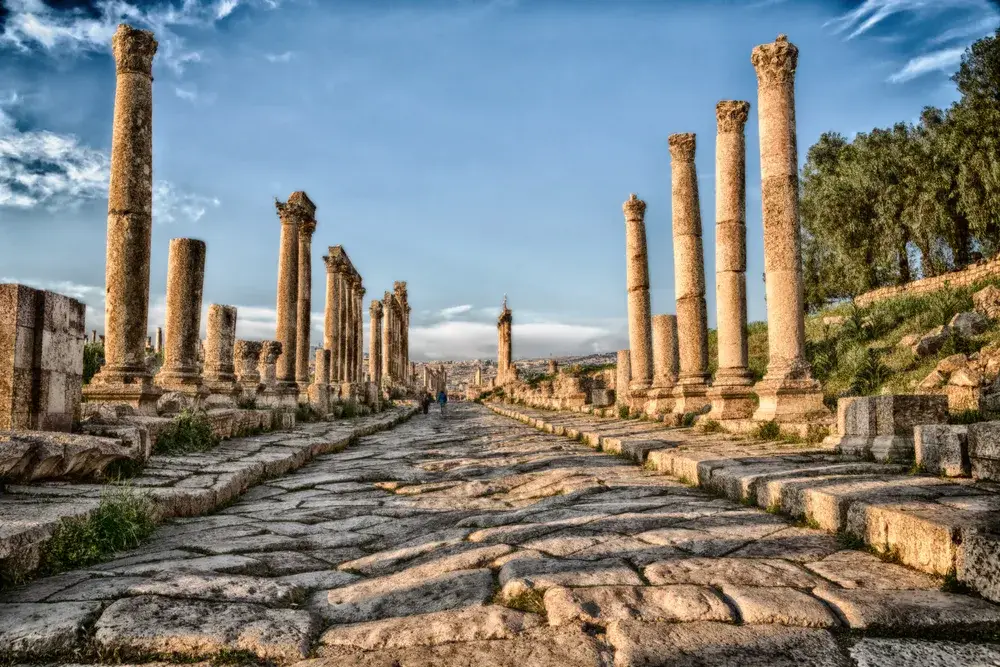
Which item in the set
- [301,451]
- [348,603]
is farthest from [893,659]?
[301,451]

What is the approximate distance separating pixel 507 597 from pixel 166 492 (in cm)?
303

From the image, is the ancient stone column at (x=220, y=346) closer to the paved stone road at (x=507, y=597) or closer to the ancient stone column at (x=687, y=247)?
the ancient stone column at (x=687, y=247)

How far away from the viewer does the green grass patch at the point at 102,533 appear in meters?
3.36

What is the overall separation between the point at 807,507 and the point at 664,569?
1522 millimetres

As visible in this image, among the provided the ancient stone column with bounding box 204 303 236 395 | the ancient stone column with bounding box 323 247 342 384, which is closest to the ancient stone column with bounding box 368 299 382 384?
the ancient stone column with bounding box 323 247 342 384

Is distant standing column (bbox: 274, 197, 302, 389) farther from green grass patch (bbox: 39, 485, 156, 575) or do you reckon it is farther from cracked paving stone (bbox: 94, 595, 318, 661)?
cracked paving stone (bbox: 94, 595, 318, 661)

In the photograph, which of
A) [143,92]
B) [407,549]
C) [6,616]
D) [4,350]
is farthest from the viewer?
[143,92]

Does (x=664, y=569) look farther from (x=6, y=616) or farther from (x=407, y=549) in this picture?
(x=6, y=616)

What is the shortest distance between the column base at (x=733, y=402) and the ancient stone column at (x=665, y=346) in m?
4.49

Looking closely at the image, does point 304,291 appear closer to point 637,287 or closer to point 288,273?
point 288,273

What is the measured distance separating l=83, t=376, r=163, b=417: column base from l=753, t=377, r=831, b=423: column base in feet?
26.4

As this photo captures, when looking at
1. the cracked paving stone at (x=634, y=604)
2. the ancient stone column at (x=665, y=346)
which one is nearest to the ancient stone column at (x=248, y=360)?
the ancient stone column at (x=665, y=346)

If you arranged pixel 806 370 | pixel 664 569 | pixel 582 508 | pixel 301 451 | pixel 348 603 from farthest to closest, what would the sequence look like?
pixel 806 370
pixel 301 451
pixel 582 508
pixel 664 569
pixel 348 603

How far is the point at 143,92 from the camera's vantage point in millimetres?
9812
